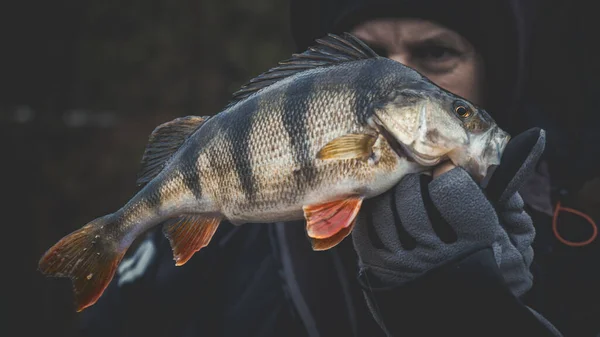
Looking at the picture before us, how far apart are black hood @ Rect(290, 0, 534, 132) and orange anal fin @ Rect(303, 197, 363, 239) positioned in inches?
26.7

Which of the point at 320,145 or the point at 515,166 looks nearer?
the point at 320,145

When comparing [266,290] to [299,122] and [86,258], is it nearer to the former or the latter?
[86,258]

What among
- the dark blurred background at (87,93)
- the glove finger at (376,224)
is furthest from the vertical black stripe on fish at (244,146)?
the dark blurred background at (87,93)

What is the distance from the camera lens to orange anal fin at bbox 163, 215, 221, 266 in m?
1.29

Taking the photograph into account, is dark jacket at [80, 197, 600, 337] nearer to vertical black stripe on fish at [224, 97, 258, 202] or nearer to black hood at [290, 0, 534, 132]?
black hood at [290, 0, 534, 132]

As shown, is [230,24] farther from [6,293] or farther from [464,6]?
[464,6]

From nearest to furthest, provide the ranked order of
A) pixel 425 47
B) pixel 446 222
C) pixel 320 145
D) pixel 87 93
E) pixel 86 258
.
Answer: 1. pixel 320 145
2. pixel 446 222
3. pixel 86 258
4. pixel 425 47
5. pixel 87 93

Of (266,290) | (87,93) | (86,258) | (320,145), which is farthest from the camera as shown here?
(87,93)

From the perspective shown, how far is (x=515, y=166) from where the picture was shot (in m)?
1.30

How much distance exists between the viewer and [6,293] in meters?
5.40

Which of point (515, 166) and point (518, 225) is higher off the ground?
point (515, 166)

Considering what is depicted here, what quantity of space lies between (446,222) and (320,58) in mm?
418

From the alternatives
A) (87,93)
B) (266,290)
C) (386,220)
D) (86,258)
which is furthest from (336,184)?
(87,93)

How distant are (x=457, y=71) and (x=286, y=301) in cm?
79
